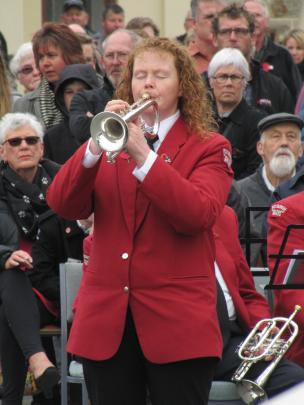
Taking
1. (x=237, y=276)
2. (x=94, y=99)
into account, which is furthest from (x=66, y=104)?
(x=237, y=276)

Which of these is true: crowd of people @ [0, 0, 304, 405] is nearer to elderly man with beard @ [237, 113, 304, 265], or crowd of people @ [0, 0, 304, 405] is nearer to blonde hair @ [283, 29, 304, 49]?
elderly man with beard @ [237, 113, 304, 265]

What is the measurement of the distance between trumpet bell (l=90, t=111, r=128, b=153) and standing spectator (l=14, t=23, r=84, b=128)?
4.97m

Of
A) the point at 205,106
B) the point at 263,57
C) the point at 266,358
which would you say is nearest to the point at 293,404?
the point at 205,106

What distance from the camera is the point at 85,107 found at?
8625mm

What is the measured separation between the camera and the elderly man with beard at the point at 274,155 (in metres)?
8.20

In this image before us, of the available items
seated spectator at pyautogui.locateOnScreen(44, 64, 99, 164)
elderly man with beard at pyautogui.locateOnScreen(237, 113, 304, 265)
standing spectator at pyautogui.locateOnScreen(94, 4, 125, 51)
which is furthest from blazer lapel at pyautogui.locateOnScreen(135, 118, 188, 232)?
standing spectator at pyautogui.locateOnScreen(94, 4, 125, 51)

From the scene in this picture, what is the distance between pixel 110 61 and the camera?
9.56 metres

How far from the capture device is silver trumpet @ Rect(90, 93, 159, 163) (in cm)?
430

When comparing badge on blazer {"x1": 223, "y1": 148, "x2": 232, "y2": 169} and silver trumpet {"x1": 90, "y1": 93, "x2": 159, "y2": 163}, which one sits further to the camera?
badge on blazer {"x1": 223, "y1": 148, "x2": 232, "y2": 169}

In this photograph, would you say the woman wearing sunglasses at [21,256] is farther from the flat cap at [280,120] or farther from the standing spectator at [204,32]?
the standing spectator at [204,32]

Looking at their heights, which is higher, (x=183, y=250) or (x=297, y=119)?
(x=183, y=250)

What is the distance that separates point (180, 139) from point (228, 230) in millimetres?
1531

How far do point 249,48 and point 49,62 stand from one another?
66.8 inches

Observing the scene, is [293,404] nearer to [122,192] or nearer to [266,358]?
[122,192]
